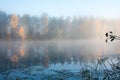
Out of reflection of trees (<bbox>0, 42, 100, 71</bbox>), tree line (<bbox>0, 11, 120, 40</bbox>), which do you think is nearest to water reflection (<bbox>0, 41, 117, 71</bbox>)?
reflection of trees (<bbox>0, 42, 100, 71</bbox>)

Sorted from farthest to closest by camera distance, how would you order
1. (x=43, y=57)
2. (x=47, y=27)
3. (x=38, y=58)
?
(x=47, y=27), (x=43, y=57), (x=38, y=58)


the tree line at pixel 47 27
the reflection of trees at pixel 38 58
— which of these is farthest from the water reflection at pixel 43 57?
the tree line at pixel 47 27

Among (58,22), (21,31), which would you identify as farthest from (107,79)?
(58,22)

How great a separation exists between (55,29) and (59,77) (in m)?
59.0

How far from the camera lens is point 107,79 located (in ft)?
10.00

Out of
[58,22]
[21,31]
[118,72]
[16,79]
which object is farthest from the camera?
[58,22]

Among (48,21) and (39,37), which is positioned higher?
(48,21)

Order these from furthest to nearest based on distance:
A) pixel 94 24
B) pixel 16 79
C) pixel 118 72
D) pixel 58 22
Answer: pixel 94 24, pixel 58 22, pixel 16 79, pixel 118 72

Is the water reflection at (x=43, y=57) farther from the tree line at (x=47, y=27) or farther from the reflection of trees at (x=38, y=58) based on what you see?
the tree line at (x=47, y=27)

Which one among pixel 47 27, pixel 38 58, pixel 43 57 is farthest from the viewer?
pixel 47 27

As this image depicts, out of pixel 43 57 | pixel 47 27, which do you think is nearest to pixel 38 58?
pixel 43 57

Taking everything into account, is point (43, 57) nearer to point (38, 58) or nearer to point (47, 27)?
point (38, 58)

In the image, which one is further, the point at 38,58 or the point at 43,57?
the point at 43,57

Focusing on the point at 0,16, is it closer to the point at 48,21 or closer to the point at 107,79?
the point at 48,21
